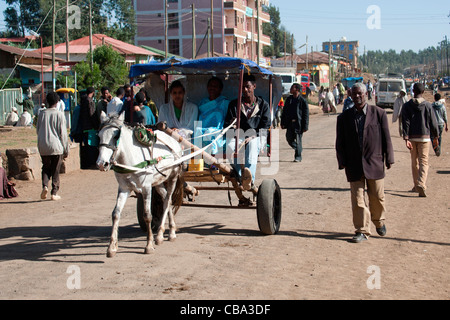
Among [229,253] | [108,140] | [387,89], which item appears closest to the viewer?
[108,140]

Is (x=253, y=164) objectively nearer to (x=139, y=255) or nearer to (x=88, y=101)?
(x=139, y=255)

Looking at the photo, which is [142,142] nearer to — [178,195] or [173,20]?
[178,195]

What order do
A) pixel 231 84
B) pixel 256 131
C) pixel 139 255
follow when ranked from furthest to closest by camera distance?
pixel 231 84 → pixel 256 131 → pixel 139 255

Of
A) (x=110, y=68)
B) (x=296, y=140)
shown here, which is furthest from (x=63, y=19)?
(x=296, y=140)

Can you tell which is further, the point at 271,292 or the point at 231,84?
the point at 231,84

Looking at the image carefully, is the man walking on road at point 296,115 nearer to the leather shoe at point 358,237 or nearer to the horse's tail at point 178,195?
the horse's tail at point 178,195

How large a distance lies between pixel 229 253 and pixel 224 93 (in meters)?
3.05

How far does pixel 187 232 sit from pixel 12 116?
22.3 m

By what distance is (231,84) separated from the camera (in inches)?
378

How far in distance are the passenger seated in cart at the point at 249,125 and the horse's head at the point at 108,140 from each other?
6.22 feet

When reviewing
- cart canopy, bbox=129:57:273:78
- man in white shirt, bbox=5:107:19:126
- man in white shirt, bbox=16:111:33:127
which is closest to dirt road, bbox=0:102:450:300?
cart canopy, bbox=129:57:273:78

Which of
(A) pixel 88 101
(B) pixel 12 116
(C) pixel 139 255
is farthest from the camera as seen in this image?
(B) pixel 12 116

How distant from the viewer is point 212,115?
881cm
